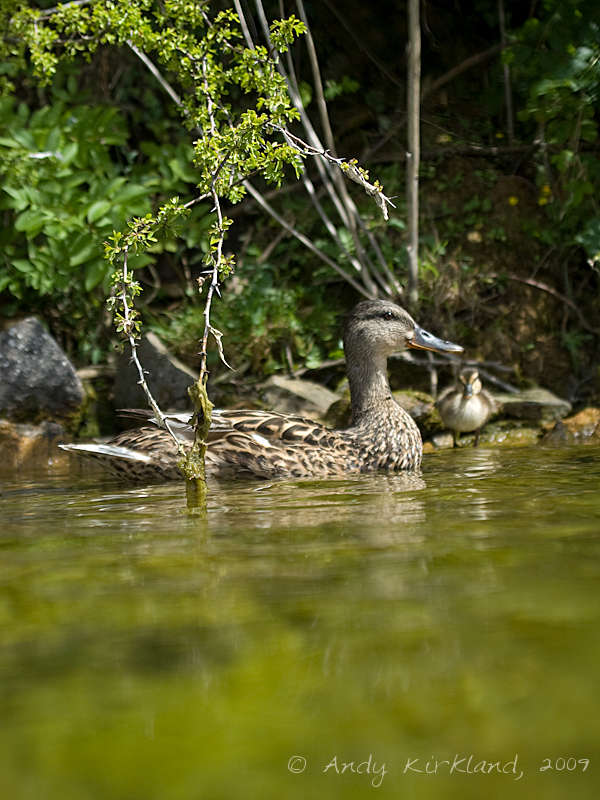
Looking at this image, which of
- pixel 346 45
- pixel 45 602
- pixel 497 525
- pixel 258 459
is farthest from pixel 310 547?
pixel 346 45

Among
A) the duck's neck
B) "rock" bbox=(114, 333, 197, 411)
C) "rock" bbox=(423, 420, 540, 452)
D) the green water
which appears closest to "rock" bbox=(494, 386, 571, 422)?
"rock" bbox=(423, 420, 540, 452)

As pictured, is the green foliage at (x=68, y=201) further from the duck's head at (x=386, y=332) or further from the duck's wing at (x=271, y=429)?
the duck's wing at (x=271, y=429)

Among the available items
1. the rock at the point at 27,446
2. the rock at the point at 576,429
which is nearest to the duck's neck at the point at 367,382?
the rock at the point at 576,429

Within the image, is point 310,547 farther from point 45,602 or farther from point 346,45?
point 346,45

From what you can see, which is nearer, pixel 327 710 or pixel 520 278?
pixel 327 710

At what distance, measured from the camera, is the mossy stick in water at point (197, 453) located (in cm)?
406

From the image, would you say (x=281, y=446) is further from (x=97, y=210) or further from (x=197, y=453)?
(x=97, y=210)

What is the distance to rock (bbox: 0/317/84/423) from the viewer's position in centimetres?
743

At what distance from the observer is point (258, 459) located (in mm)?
5172

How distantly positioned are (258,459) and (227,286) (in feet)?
13.9

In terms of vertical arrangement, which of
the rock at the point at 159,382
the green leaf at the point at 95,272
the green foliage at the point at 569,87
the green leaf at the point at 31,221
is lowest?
the rock at the point at 159,382

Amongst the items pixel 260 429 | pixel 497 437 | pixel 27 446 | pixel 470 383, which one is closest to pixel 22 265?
pixel 27 446

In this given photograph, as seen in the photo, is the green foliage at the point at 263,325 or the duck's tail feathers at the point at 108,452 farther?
the green foliage at the point at 263,325

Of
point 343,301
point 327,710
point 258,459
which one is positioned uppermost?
point 343,301
